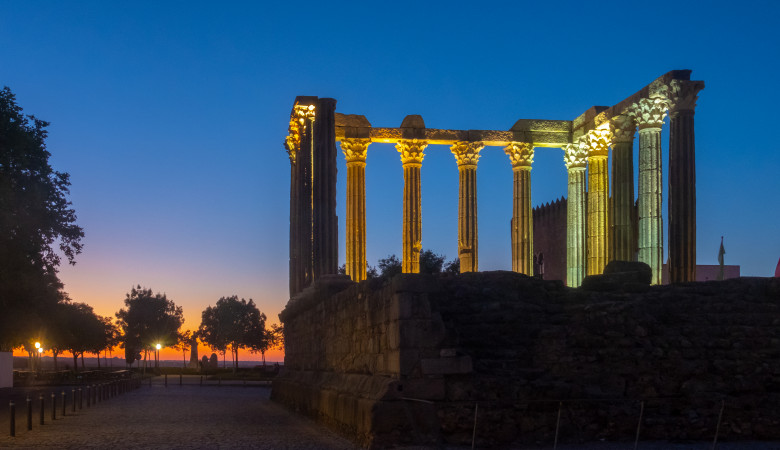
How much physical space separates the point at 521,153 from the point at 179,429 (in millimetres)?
17136

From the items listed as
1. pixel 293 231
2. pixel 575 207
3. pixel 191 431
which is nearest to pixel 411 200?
pixel 293 231

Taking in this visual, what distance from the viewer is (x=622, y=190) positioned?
26.3m

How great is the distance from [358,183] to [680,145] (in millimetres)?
10910

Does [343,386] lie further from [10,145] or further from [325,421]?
[10,145]

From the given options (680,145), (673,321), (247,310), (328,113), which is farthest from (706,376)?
(247,310)

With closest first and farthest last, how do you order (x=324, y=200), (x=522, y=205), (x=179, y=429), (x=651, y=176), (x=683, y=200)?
(x=179, y=429) < (x=683, y=200) < (x=651, y=176) < (x=324, y=200) < (x=522, y=205)

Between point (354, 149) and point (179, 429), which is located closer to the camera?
point (179, 429)

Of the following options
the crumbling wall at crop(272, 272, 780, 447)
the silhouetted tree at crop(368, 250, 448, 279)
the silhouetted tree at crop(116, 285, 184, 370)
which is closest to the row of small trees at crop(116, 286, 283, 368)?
the silhouetted tree at crop(116, 285, 184, 370)

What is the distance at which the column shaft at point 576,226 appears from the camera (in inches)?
1151

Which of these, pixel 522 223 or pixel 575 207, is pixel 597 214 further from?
pixel 522 223

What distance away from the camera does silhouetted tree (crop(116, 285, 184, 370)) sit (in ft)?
281

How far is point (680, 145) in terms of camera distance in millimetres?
22281

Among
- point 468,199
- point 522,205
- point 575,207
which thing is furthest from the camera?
point 522,205

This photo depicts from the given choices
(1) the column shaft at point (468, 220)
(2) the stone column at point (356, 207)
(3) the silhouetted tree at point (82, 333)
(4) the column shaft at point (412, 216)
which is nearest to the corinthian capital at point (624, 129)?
(1) the column shaft at point (468, 220)
